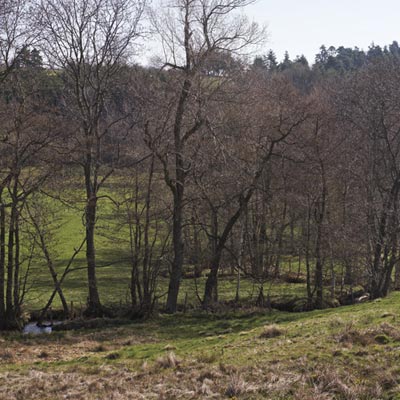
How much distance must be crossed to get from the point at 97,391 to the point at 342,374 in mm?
4327

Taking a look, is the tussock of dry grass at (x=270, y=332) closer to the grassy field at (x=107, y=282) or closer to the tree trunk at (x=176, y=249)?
the tree trunk at (x=176, y=249)

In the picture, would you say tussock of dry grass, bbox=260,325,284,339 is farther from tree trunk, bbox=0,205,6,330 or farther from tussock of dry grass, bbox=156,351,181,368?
tree trunk, bbox=0,205,6,330

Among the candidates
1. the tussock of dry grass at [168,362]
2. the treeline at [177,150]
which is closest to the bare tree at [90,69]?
the treeline at [177,150]

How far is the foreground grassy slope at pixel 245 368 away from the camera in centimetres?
917

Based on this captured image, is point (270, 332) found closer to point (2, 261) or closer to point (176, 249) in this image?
point (176, 249)

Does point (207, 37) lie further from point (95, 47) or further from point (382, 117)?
point (382, 117)

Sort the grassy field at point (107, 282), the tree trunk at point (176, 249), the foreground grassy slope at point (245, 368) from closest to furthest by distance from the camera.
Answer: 1. the foreground grassy slope at point (245, 368)
2. the tree trunk at point (176, 249)
3. the grassy field at point (107, 282)

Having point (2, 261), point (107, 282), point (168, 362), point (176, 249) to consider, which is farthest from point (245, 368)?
point (107, 282)

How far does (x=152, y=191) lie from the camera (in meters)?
27.5

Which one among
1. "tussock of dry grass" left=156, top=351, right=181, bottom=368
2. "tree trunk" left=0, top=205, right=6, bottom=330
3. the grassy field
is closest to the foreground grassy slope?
"tussock of dry grass" left=156, top=351, right=181, bottom=368

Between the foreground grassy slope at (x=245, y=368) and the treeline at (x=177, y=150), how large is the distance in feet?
27.0

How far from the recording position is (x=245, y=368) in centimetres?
1048

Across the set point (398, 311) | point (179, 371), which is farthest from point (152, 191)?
point (179, 371)

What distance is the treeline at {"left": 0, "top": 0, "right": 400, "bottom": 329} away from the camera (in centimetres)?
2195
